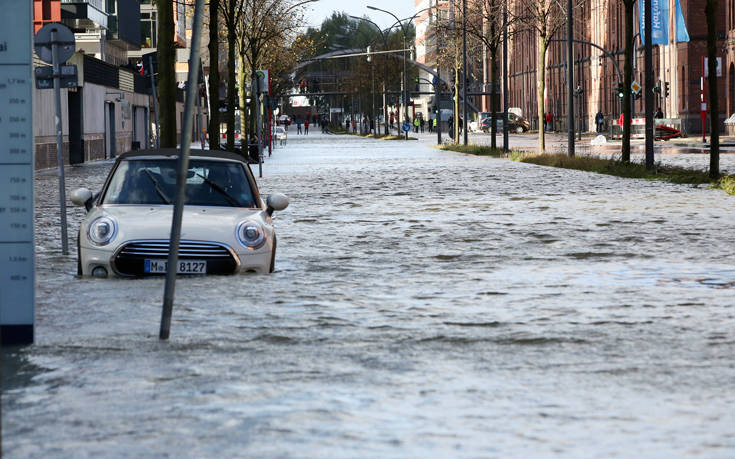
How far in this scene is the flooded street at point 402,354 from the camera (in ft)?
21.3

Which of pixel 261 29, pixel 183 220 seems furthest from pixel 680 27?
pixel 183 220

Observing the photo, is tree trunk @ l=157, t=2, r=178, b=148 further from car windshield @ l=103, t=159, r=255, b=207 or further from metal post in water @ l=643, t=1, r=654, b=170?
car windshield @ l=103, t=159, r=255, b=207

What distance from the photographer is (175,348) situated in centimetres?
922

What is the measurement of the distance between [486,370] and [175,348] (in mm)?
2117

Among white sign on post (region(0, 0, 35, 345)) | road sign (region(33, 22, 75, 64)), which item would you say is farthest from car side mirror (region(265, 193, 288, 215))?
white sign on post (region(0, 0, 35, 345))

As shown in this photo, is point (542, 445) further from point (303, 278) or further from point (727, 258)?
point (727, 258)

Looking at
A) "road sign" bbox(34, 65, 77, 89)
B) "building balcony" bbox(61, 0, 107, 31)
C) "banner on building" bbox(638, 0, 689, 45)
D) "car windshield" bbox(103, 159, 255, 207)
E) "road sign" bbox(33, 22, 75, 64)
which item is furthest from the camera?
"banner on building" bbox(638, 0, 689, 45)

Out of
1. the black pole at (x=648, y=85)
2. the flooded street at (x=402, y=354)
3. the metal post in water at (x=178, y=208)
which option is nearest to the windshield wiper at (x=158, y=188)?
the flooded street at (x=402, y=354)

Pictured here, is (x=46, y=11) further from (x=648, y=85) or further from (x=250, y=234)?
(x=250, y=234)

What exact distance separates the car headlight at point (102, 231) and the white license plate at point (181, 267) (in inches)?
16.7

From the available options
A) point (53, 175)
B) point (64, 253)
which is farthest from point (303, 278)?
point (53, 175)

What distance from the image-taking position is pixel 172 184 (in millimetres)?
14344

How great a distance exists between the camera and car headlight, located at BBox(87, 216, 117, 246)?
43.3ft

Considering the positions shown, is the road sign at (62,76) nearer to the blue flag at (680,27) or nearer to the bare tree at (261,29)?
the bare tree at (261,29)
